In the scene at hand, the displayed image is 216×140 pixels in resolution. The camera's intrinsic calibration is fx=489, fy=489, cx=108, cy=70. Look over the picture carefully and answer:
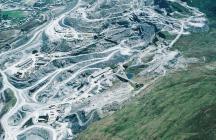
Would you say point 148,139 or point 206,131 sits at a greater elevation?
point 206,131

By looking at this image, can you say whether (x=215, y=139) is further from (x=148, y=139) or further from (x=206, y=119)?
(x=148, y=139)

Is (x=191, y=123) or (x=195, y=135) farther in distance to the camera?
(x=191, y=123)

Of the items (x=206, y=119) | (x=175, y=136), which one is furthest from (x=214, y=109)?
(x=175, y=136)

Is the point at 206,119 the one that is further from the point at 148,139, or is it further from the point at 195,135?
the point at 148,139

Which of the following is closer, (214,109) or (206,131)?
(206,131)

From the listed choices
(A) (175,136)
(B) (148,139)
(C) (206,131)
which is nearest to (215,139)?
(C) (206,131)

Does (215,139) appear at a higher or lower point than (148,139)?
higher

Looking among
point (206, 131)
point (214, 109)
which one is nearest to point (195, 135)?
point (206, 131)

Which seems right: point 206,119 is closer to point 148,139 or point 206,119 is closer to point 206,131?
point 206,131
